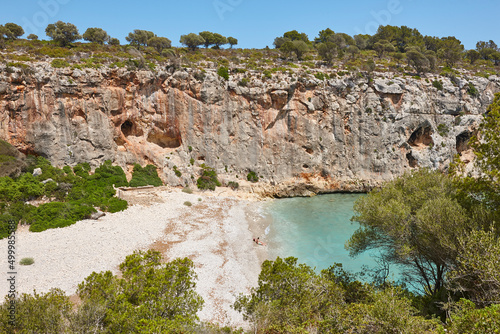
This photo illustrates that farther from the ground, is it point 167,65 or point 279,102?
point 167,65

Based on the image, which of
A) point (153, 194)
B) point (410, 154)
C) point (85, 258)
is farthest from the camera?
point (410, 154)

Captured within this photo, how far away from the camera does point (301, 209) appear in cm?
2953

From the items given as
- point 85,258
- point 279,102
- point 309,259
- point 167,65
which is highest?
point 167,65

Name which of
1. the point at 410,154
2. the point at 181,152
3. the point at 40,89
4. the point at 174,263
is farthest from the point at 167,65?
the point at 410,154

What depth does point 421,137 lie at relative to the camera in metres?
38.8

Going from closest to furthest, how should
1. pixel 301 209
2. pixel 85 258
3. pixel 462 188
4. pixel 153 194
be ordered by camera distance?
pixel 462 188
pixel 85 258
pixel 153 194
pixel 301 209

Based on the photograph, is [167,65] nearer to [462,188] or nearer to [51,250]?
[51,250]

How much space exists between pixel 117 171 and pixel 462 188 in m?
29.0

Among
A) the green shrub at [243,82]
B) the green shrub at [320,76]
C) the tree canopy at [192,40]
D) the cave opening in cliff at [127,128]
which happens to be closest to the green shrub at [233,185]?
the green shrub at [243,82]

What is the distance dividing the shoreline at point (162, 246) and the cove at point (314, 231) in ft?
5.91

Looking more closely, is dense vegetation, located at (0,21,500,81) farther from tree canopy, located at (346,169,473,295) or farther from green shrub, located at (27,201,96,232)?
tree canopy, located at (346,169,473,295)

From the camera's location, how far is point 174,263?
8.76 metres

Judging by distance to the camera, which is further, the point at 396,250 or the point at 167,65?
the point at 167,65

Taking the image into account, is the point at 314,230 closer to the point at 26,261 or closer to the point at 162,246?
the point at 162,246
